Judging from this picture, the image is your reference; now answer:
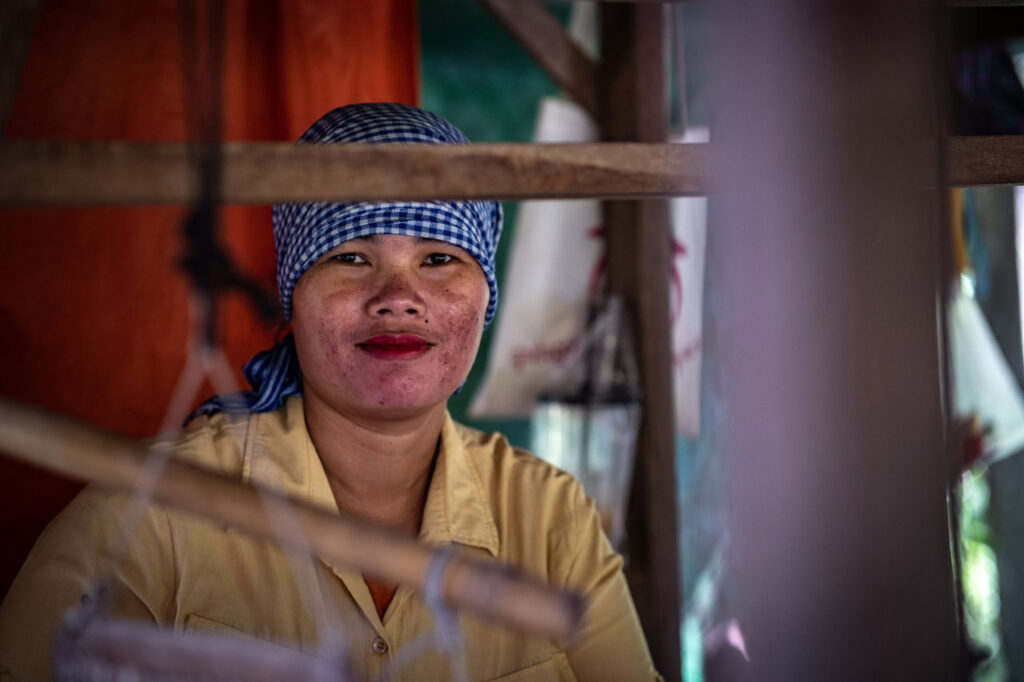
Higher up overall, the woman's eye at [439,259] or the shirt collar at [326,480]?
the woman's eye at [439,259]

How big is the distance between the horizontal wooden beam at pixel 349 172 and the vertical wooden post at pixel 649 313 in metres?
1.64

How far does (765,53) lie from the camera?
0.75m

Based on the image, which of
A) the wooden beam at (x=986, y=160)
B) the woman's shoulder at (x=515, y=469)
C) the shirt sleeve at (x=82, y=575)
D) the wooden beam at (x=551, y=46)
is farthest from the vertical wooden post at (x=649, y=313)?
the wooden beam at (x=986, y=160)

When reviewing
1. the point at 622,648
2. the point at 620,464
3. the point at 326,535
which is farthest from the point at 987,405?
the point at 326,535

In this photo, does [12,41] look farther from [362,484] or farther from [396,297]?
[362,484]

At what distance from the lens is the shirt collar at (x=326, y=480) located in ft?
5.45

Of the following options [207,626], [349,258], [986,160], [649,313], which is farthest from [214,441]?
[986,160]

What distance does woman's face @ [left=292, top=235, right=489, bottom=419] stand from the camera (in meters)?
1.55

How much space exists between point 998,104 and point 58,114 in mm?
2536

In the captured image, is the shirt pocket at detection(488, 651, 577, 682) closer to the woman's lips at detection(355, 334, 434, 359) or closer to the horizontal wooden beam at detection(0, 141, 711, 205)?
the woman's lips at detection(355, 334, 434, 359)

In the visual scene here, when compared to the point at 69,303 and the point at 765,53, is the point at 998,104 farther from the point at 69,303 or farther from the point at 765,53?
the point at 69,303

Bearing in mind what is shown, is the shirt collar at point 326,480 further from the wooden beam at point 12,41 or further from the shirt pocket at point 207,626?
the wooden beam at point 12,41

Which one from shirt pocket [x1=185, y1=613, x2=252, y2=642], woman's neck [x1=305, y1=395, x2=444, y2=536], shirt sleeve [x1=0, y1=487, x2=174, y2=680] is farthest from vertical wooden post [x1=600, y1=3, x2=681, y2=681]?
shirt sleeve [x1=0, y1=487, x2=174, y2=680]

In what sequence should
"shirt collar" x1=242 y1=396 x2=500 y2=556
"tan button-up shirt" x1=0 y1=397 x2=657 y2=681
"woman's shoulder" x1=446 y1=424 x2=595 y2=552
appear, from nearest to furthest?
1. "tan button-up shirt" x1=0 y1=397 x2=657 y2=681
2. "shirt collar" x1=242 y1=396 x2=500 y2=556
3. "woman's shoulder" x1=446 y1=424 x2=595 y2=552
